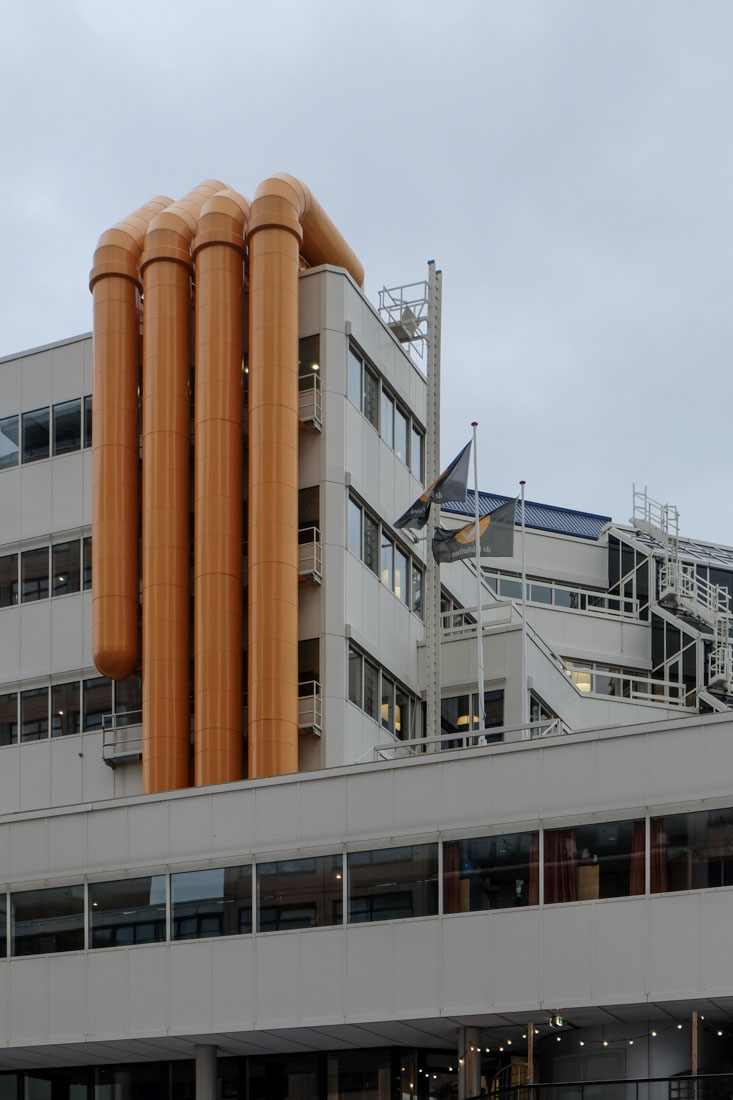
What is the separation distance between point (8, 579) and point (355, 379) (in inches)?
480

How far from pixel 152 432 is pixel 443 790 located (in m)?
17.6

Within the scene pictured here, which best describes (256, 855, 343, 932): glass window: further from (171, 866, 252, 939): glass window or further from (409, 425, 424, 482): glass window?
(409, 425, 424, 482): glass window

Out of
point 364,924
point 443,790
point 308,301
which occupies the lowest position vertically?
point 364,924

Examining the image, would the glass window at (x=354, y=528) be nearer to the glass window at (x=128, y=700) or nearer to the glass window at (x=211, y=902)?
the glass window at (x=128, y=700)

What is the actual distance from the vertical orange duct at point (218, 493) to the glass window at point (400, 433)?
622 cm

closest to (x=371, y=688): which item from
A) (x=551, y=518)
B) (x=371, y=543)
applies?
(x=371, y=543)

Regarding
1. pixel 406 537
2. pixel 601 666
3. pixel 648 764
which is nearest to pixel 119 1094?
pixel 648 764

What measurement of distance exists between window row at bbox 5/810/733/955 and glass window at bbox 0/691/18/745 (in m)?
11.9

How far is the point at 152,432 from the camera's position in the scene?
52906 millimetres

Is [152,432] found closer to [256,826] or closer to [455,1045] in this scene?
[256,826]

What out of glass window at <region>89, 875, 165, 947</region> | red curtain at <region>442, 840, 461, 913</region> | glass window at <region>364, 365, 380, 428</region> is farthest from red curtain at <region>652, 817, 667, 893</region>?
glass window at <region>364, 365, 380, 428</region>

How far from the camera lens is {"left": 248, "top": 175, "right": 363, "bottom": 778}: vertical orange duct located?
49.3 m

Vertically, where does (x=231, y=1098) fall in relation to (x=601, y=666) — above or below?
below

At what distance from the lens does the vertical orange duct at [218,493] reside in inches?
1976
